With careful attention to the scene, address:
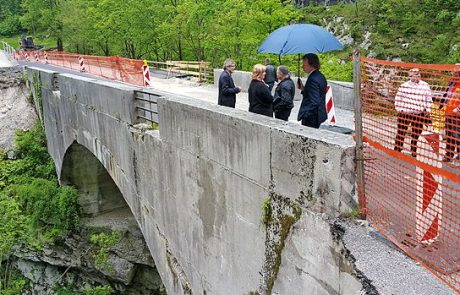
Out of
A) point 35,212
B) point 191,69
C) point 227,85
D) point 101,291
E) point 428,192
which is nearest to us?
point 428,192

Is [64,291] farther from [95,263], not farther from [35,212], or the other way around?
[35,212]

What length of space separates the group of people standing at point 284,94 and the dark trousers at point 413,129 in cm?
150

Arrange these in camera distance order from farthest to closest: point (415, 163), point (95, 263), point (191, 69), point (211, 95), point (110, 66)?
1. point (191, 69)
2. point (110, 66)
3. point (211, 95)
4. point (95, 263)
5. point (415, 163)

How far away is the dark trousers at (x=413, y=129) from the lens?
329 cm

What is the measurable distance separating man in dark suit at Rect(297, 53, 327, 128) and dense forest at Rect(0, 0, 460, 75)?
16302mm

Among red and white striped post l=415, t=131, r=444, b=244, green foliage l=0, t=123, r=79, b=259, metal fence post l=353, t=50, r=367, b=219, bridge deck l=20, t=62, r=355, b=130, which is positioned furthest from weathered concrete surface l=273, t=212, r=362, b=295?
green foliage l=0, t=123, r=79, b=259

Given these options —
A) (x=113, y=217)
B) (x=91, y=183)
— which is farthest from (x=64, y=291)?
(x=91, y=183)

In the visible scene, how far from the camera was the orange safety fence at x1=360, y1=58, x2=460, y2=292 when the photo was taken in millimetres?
2947

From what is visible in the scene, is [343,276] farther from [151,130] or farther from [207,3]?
[207,3]

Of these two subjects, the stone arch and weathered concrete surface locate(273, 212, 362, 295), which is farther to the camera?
the stone arch

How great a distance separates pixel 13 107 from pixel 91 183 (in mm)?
8579

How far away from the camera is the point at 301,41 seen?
19.2 ft

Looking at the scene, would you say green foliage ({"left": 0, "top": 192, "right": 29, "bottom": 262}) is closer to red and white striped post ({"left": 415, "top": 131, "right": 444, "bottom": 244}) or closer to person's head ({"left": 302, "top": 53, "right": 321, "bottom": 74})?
person's head ({"left": 302, "top": 53, "right": 321, "bottom": 74})

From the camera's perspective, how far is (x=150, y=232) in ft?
26.3
